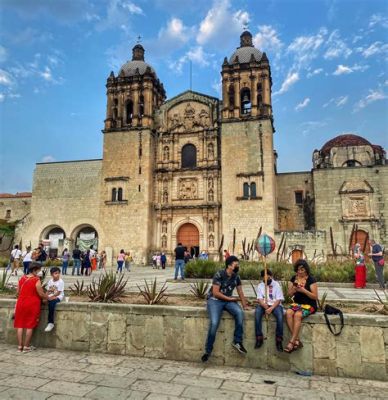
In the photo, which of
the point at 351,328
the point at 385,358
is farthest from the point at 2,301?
the point at 385,358

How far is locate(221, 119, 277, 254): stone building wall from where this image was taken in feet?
82.5

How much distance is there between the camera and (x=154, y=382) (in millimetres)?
4645

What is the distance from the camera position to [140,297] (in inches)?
302

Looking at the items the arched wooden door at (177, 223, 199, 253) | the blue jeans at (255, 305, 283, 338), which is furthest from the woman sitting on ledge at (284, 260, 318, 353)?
the arched wooden door at (177, 223, 199, 253)

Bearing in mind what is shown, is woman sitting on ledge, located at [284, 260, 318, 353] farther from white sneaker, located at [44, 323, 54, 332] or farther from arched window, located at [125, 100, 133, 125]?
arched window, located at [125, 100, 133, 125]

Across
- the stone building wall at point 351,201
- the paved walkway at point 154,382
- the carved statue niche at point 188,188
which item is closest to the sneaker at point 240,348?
the paved walkway at point 154,382

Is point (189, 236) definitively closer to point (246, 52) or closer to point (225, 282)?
point (246, 52)

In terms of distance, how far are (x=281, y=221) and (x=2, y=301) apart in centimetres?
2428

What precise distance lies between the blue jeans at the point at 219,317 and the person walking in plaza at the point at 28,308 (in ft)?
9.76

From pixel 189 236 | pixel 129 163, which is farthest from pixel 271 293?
pixel 129 163

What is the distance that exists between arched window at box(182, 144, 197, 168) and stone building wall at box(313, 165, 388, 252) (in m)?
9.49

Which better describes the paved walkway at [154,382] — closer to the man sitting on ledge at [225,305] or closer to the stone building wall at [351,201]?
the man sitting on ledge at [225,305]

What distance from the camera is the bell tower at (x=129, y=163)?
88.5ft

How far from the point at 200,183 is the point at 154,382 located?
23547 mm
